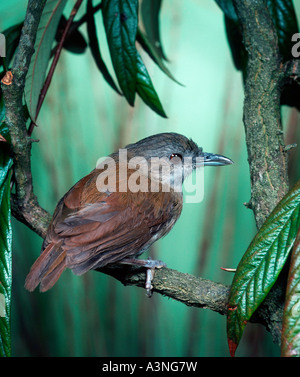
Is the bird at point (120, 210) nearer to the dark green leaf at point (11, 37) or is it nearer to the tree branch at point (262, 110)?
the tree branch at point (262, 110)

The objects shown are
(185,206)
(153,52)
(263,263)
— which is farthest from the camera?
(185,206)

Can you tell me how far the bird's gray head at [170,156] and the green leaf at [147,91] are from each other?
6.9 inches

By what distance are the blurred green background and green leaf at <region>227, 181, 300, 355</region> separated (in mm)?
1335

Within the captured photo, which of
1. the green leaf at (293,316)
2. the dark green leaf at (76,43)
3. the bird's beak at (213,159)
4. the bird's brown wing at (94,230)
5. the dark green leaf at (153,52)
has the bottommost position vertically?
the green leaf at (293,316)

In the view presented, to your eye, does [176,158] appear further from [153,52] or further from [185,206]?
[185,206]

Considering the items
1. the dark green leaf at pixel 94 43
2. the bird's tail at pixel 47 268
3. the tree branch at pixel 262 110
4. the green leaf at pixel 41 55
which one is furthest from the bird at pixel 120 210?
the dark green leaf at pixel 94 43

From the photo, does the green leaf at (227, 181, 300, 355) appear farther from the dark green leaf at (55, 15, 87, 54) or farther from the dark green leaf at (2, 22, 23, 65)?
the dark green leaf at (55, 15, 87, 54)

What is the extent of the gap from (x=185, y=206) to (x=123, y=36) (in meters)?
1.03

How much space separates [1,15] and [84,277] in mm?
1485

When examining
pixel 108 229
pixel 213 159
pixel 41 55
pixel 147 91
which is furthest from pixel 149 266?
pixel 41 55

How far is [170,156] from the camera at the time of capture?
163 cm

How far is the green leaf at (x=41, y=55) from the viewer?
1.48m

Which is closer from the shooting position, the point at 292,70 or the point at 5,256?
the point at 5,256
